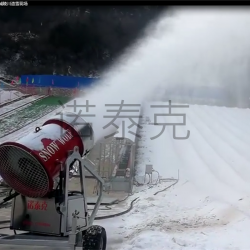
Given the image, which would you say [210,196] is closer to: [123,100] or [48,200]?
[48,200]

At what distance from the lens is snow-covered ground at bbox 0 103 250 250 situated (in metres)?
3.09

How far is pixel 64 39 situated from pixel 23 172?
9.37 metres

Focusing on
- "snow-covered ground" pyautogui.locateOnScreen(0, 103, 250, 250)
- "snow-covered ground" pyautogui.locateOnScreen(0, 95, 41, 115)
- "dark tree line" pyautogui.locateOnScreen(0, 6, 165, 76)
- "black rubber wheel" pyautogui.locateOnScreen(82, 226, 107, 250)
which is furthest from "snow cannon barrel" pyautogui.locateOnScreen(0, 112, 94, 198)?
"snow-covered ground" pyautogui.locateOnScreen(0, 95, 41, 115)

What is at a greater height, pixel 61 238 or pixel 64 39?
pixel 64 39

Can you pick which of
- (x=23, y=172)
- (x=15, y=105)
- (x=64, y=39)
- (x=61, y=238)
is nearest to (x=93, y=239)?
(x=61, y=238)

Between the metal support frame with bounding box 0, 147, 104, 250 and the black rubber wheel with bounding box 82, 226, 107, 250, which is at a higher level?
the metal support frame with bounding box 0, 147, 104, 250

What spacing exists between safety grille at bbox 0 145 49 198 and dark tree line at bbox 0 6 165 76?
6.39 m

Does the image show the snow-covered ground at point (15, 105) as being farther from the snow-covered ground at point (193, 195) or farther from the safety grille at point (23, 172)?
the safety grille at point (23, 172)

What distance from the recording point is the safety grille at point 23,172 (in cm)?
233

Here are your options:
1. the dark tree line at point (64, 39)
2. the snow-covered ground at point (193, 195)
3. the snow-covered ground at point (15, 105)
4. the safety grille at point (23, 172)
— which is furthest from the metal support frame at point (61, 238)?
the snow-covered ground at point (15, 105)

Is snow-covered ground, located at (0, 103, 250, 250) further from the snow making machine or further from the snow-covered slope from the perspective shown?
the snow making machine

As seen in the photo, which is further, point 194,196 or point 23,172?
point 194,196

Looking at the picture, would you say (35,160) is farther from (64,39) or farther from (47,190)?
(64,39)

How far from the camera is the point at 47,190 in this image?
236 cm
